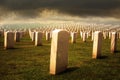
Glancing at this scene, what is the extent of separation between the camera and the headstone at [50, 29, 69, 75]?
9.00 metres

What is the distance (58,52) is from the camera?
9062 mm

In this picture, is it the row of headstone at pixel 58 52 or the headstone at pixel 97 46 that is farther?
the headstone at pixel 97 46

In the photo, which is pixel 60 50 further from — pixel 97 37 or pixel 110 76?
pixel 97 37

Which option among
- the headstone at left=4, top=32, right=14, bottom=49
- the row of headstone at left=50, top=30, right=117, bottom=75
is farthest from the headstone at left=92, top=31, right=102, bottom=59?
the headstone at left=4, top=32, right=14, bottom=49

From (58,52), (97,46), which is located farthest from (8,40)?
(58,52)

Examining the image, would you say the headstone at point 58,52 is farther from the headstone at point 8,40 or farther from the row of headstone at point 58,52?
the headstone at point 8,40

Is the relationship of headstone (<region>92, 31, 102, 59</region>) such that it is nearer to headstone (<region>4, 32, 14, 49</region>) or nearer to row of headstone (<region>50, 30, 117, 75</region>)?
row of headstone (<region>50, 30, 117, 75</region>)

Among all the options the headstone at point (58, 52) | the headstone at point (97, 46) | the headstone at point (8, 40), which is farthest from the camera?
the headstone at point (8, 40)

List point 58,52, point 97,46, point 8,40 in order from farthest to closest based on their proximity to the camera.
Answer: point 8,40 < point 97,46 < point 58,52

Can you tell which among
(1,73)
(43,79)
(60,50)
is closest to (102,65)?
(60,50)

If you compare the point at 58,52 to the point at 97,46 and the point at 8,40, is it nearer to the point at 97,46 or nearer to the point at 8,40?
the point at 97,46

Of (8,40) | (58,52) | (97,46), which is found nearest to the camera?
(58,52)

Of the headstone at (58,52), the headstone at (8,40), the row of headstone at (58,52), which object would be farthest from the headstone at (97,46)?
the headstone at (8,40)

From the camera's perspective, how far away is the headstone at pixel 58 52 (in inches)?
354
